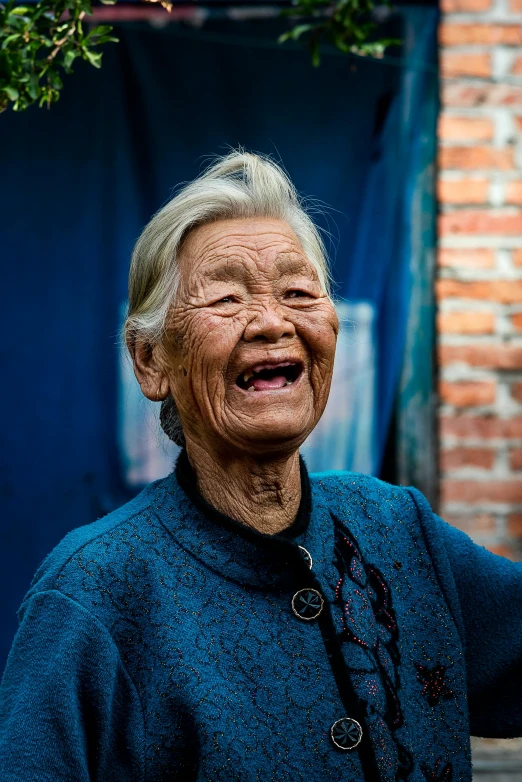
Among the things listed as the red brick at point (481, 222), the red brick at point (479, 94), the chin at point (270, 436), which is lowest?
the chin at point (270, 436)

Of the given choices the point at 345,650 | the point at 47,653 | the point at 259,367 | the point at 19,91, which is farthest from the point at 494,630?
the point at 19,91

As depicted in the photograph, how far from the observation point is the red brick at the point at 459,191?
3.34 meters

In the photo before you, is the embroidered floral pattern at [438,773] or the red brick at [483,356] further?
the red brick at [483,356]

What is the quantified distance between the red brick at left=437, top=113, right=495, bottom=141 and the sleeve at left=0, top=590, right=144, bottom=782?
2.45 metres

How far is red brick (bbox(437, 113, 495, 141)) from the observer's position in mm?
3342

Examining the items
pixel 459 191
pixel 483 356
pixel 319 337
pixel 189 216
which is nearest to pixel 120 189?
pixel 459 191

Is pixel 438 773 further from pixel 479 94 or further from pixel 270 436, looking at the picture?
pixel 479 94

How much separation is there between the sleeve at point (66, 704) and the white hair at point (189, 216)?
0.60 metres

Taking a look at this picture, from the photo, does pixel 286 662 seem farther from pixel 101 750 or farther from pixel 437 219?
pixel 437 219

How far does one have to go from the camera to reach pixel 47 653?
4.94 feet

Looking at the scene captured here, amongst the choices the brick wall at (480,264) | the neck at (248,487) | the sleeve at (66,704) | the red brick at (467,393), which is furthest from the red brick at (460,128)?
the sleeve at (66,704)

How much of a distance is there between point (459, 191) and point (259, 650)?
2.24 m

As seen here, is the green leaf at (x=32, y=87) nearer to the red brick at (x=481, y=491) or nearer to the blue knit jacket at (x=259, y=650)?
the blue knit jacket at (x=259, y=650)

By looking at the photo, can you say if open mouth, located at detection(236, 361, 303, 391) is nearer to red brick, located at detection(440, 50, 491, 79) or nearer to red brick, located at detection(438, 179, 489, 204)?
red brick, located at detection(438, 179, 489, 204)
